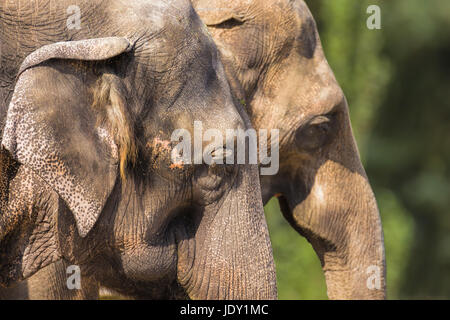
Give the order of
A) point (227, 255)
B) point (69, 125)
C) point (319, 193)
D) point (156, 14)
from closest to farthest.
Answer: point (69, 125), point (156, 14), point (227, 255), point (319, 193)

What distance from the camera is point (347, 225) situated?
337 centimetres

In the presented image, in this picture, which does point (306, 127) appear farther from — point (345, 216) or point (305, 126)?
point (345, 216)

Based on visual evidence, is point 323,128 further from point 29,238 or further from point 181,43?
point 29,238

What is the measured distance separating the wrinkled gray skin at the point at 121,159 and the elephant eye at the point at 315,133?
0.62 meters

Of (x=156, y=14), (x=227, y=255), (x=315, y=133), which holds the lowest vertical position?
(x=227, y=255)

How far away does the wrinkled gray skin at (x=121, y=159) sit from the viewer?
7.54 ft

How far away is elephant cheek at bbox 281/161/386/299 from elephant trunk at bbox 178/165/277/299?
774 mm

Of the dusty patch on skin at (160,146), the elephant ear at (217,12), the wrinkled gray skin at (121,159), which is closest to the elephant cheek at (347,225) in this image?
the elephant ear at (217,12)

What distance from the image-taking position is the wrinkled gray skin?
2299 millimetres

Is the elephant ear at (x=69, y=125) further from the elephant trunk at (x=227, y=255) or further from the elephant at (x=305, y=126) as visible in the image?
the elephant at (x=305, y=126)

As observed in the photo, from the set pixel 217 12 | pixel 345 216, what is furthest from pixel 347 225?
pixel 217 12

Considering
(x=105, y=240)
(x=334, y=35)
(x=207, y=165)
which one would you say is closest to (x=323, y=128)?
(x=207, y=165)

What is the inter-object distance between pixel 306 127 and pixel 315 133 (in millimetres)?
41

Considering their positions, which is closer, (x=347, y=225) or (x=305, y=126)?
(x=305, y=126)
